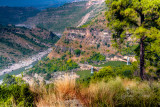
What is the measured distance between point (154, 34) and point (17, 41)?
74182 millimetres

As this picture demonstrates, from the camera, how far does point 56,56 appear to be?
5100 centimetres

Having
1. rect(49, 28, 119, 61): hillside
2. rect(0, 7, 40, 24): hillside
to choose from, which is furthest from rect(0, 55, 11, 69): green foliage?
rect(0, 7, 40, 24): hillside

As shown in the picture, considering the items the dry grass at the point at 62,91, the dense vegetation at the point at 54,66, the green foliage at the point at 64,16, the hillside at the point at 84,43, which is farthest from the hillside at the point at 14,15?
the dry grass at the point at 62,91

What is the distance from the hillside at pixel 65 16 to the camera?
369ft

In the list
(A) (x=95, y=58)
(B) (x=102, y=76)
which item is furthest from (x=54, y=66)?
(B) (x=102, y=76)

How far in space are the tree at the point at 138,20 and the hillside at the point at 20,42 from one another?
5991 cm

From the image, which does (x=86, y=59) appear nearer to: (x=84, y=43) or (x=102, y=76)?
(x=84, y=43)

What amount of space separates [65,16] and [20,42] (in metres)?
62.4

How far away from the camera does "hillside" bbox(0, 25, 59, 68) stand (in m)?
58.9

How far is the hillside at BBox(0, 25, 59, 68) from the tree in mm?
59908

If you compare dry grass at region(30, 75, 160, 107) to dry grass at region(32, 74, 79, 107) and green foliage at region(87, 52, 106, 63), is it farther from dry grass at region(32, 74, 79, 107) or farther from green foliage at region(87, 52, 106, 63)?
green foliage at region(87, 52, 106, 63)

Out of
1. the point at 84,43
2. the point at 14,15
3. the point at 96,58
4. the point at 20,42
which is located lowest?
the point at 96,58

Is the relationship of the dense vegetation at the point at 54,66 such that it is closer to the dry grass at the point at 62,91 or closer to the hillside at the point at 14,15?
the dry grass at the point at 62,91

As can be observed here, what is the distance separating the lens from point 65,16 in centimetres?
12169
